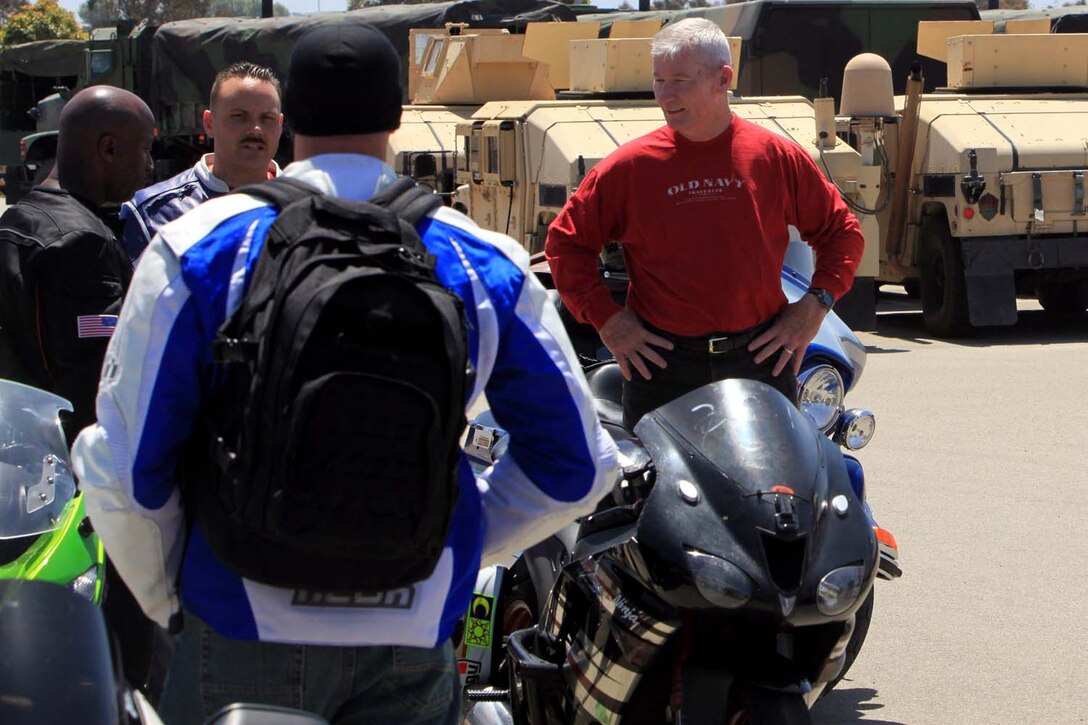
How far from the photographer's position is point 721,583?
311 cm

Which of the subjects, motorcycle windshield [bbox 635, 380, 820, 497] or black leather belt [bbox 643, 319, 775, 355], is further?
black leather belt [bbox 643, 319, 775, 355]

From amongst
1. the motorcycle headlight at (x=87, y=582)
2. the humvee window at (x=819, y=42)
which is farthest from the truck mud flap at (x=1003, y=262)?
the motorcycle headlight at (x=87, y=582)

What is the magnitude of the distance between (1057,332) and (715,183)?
32.9ft

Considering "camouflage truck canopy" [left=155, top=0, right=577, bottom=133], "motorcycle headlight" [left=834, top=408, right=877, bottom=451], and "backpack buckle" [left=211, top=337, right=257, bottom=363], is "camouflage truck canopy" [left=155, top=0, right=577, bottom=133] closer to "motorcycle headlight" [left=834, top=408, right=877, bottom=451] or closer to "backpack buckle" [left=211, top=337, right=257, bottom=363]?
"motorcycle headlight" [left=834, top=408, right=877, bottom=451]

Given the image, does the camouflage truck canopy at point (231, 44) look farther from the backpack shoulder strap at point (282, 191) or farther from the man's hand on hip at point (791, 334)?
the backpack shoulder strap at point (282, 191)

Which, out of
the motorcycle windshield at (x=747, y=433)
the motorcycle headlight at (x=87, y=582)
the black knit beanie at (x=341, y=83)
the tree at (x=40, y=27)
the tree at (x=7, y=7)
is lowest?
the tree at (x=7, y=7)

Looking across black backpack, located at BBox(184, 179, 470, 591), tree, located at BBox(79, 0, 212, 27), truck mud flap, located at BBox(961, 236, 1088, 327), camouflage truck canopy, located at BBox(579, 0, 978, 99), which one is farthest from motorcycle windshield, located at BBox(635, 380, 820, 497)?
tree, located at BBox(79, 0, 212, 27)

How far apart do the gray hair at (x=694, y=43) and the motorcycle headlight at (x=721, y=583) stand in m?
1.66

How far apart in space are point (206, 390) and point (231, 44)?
23.7 metres

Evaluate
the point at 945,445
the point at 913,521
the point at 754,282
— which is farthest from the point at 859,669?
the point at 945,445

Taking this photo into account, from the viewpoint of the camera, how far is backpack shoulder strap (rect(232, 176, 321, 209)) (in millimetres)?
2205

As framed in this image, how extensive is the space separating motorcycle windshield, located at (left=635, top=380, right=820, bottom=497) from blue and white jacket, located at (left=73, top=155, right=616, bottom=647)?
3.09 ft

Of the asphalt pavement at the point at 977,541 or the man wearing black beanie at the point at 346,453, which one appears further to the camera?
the asphalt pavement at the point at 977,541

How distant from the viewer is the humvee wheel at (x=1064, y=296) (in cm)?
1436
